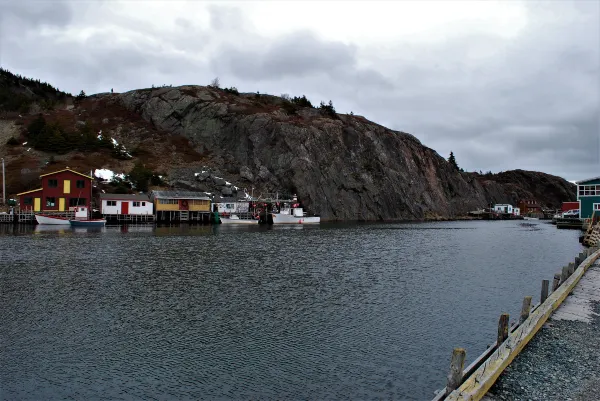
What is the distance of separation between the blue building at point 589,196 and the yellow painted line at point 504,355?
86.5 metres

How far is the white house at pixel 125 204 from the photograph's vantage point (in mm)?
101125

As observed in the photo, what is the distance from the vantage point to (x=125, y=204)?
102750 millimetres

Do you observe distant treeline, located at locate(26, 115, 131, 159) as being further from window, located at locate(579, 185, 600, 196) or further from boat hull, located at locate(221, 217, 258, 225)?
window, located at locate(579, 185, 600, 196)

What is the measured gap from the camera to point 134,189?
114 m

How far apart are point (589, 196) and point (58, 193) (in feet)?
370

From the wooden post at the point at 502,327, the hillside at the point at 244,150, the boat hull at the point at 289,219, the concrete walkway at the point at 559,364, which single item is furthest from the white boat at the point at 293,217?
the wooden post at the point at 502,327

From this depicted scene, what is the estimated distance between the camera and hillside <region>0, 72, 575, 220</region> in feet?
422

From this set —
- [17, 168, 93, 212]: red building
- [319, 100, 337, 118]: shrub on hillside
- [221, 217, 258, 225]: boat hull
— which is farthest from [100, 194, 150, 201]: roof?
[319, 100, 337, 118]: shrub on hillside

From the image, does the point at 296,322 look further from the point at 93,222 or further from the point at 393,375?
the point at 93,222

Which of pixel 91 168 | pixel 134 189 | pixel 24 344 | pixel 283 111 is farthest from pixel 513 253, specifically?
pixel 283 111

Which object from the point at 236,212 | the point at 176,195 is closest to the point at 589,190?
the point at 236,212

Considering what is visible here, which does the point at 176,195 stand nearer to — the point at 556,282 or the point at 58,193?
the point at 58,193

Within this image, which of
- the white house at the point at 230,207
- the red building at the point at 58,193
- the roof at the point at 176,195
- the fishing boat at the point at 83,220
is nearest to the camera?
the fishing boat at the point at 83,220

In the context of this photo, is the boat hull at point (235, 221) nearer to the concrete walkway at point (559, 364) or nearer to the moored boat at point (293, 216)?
the moored boat at point (293, 216)
